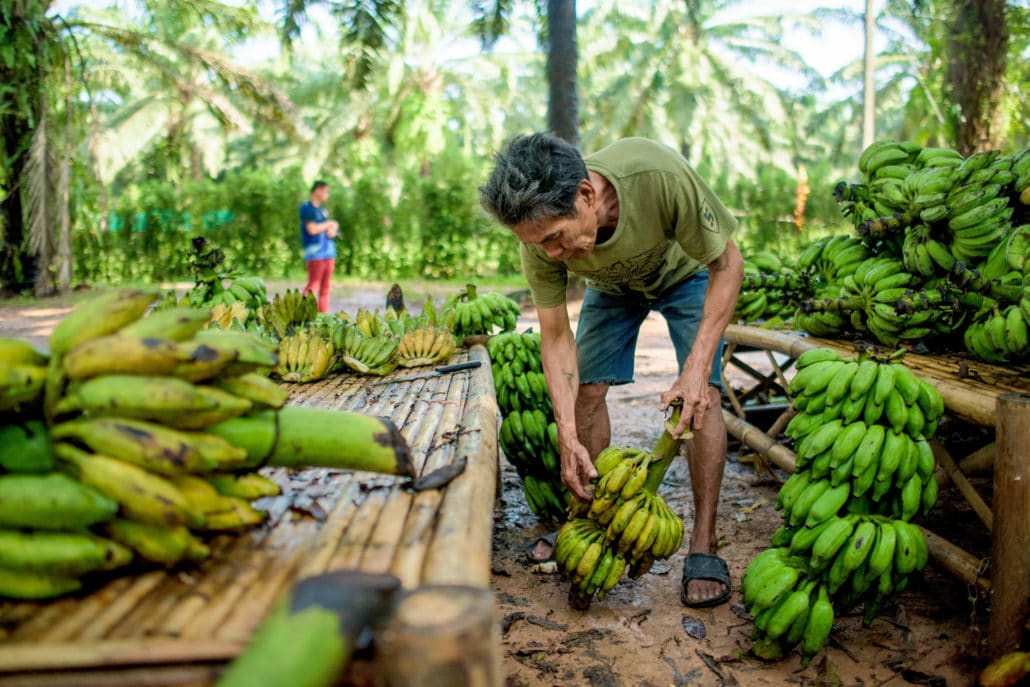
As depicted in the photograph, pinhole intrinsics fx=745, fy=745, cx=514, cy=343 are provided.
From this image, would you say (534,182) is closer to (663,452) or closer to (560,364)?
(560,364)

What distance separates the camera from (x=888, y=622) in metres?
2.68

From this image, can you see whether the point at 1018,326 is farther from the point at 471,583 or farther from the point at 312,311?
the point at 312,311

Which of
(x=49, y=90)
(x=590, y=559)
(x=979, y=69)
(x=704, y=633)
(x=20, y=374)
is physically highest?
(x=49, y=90)

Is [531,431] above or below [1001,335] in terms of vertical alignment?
below

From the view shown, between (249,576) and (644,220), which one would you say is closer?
(249,576)

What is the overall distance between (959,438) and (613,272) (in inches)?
101

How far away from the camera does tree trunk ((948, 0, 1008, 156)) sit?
27.0ft

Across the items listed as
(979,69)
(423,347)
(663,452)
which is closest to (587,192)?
(663,452)

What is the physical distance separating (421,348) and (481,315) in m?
0.77

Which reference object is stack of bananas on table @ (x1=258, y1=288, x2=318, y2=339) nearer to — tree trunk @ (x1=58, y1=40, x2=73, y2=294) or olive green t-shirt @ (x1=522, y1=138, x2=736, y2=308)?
olive green t-shirt @ (x1=522, y1=138, x2=736, y2=308)

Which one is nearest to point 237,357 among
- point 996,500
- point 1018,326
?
point 996,500

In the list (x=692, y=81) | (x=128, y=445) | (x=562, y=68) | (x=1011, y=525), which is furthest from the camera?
(x=692, y=81)

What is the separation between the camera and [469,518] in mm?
1442

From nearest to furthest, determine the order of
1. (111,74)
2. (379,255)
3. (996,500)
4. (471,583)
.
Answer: (471,583), (996,500), (379,255), (111,74)
